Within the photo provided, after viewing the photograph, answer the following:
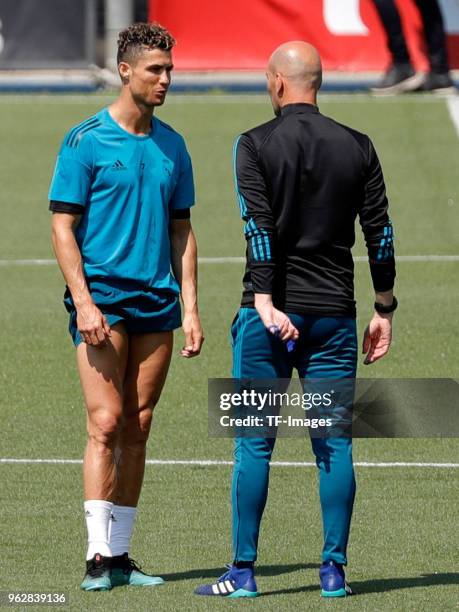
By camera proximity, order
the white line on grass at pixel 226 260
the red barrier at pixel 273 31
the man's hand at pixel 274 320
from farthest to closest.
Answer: the red barrier at pixel 273 31, the white line on grass at pixel 226 260, the man's hand at pixel 274 320

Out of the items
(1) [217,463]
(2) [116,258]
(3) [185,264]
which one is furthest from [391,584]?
(1) [217,463]

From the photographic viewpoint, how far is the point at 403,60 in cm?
2111

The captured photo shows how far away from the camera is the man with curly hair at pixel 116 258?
671cm

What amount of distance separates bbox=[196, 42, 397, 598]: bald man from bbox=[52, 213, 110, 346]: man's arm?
549 millimetres

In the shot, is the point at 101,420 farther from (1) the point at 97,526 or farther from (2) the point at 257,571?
(2) the point at 257,571

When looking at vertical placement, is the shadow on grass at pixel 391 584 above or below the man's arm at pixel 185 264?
below

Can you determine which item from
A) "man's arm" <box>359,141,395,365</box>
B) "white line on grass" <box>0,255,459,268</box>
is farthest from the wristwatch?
"white line on grass" <box>0,255,459,268</box>

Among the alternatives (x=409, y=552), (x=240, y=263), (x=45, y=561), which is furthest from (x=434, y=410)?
(x=240, y=263)

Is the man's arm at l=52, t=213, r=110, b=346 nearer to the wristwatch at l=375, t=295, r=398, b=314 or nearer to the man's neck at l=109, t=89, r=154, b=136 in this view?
the man's neck at l=109, t=89, r=154, b=136

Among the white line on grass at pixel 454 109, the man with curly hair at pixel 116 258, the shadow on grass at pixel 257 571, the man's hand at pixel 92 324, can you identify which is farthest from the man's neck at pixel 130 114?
the white line on grass at pixel 454 109

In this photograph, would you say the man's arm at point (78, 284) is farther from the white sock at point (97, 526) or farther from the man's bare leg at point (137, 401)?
the white sock at point (97, 526)

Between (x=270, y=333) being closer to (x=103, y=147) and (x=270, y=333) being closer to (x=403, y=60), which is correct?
(x=103, y=147)

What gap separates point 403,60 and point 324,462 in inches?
594

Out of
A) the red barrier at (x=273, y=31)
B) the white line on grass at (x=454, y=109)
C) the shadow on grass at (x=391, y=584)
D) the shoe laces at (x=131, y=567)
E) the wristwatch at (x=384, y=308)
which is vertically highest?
the red barrier at (x=273, y=31)
